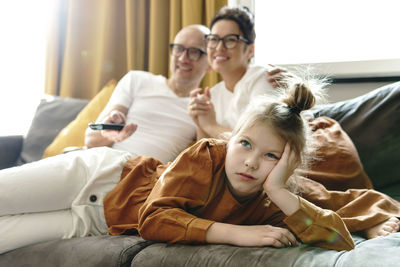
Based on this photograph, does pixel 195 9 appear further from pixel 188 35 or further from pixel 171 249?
pixel 171 249

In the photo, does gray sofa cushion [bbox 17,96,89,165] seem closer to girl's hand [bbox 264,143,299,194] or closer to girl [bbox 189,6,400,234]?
girl [bbox 189,6,400,234]

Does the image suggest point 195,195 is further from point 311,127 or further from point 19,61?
point 19,61

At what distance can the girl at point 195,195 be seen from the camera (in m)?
1.00

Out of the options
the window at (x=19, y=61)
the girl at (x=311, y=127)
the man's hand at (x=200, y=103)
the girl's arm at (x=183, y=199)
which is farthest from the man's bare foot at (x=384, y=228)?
the window at (x=19, y=61)

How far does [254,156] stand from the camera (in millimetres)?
1046

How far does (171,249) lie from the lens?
981 millimetres

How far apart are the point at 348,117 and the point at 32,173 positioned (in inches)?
46.9

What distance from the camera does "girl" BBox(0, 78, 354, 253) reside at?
39.3 inches

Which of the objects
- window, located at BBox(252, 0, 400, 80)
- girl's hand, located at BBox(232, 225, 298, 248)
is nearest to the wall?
window, located at BBox(252, 0, 400, 80)

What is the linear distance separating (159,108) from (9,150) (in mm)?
946

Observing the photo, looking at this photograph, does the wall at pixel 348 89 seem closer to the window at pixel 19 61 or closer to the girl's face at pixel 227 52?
the girl's face at pixel 227 52

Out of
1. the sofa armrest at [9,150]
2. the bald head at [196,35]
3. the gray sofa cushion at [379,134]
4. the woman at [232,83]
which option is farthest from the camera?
the sofa armrest at [9,150]

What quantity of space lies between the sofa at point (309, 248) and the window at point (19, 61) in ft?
7.20

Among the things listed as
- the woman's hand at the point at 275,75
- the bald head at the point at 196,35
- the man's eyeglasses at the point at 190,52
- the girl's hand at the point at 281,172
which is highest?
the bald head at the point at 196,35
